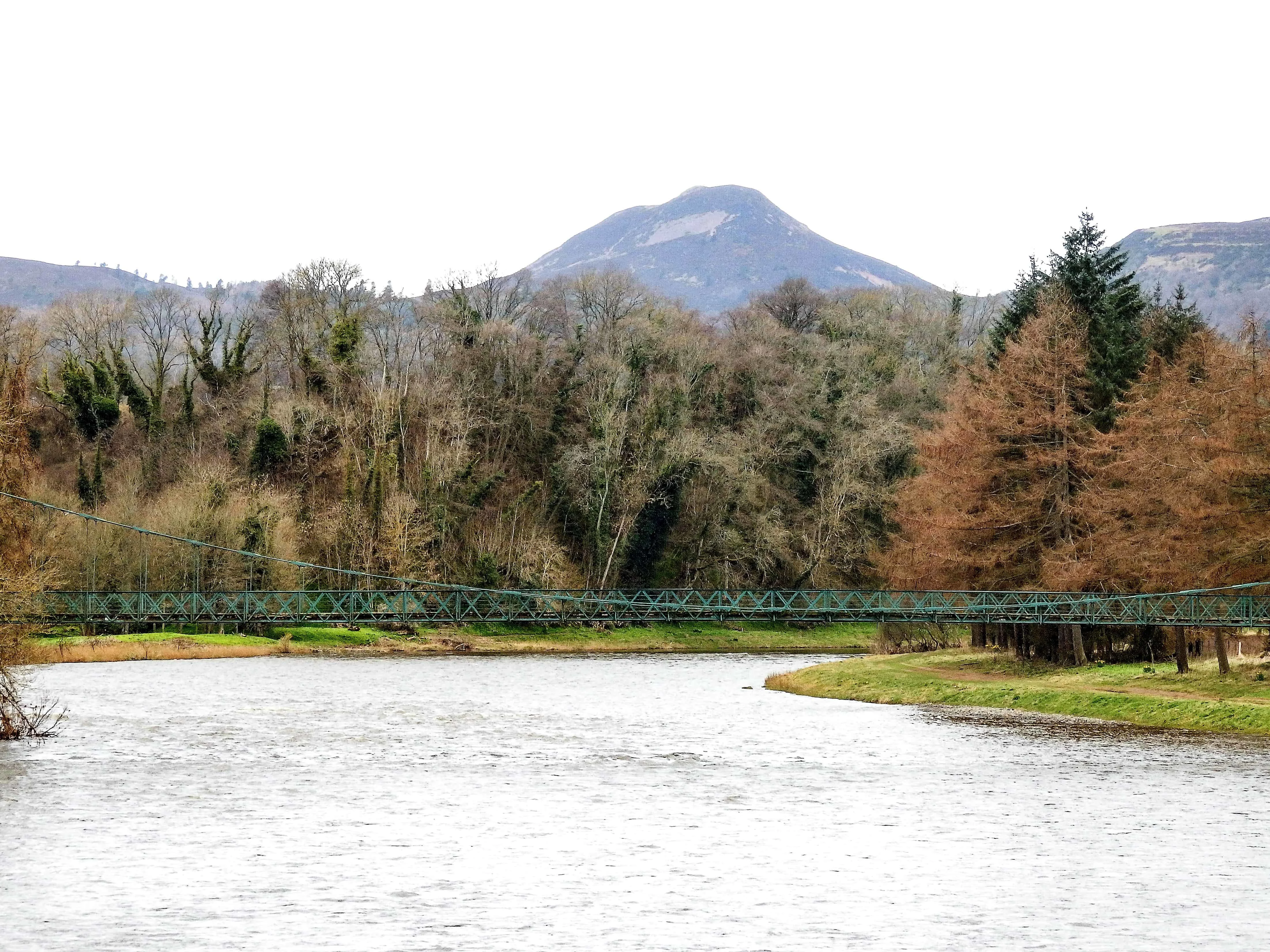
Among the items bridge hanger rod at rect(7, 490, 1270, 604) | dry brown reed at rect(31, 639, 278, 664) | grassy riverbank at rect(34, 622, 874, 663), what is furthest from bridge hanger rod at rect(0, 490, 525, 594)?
dry brown reed at rect(31, 639, 278, 664)

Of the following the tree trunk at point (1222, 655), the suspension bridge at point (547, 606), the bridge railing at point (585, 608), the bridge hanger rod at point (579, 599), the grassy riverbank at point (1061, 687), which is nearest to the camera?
the grassy riverbank at point (1061, 687)

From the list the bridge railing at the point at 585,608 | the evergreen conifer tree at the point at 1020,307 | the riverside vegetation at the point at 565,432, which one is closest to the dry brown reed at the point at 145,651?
the bridge railing at the point at 585,608

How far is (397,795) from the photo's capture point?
24625 mm

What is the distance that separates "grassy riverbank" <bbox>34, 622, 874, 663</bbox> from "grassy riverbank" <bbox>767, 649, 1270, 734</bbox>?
63.7 feet

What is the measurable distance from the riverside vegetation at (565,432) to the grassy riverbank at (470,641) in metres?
2.55

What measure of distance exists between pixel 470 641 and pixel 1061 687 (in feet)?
112

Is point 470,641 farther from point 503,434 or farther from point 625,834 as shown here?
point 625,834

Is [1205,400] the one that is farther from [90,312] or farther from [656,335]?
[90,312]

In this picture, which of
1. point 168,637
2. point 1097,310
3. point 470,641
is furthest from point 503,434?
point 1097,310

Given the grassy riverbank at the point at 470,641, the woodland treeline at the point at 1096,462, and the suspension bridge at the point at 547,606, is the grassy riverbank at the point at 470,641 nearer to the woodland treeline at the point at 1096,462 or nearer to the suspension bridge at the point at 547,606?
the suspension bridge at the point at 547,606

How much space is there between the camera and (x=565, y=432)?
267 feet

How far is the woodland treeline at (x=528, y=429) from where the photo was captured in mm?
61625

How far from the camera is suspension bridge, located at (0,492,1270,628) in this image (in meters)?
40.5

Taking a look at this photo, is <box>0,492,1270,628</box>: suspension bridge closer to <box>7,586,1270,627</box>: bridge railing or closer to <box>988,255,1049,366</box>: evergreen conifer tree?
<box>7,586,1270,627</box>: bridge railing
